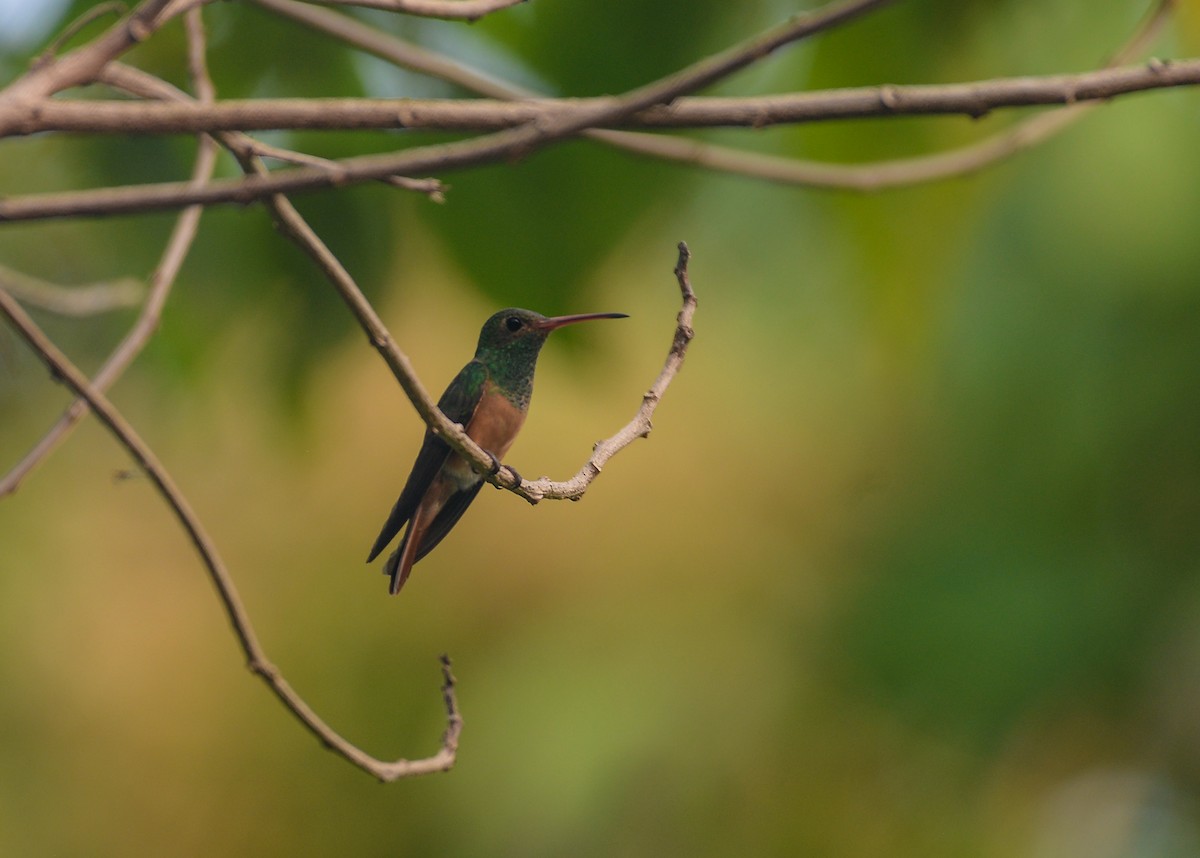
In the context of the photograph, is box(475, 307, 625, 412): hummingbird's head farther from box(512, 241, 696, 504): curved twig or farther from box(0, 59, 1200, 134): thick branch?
box(0, 59, 1200, 134): thick branch

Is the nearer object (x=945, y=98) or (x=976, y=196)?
(x=945, y=98)

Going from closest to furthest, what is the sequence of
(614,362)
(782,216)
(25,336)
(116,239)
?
(25,336)
(614,362)
(116,239)
(782,216)

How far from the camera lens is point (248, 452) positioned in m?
5.38

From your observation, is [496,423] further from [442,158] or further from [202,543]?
[442,158]

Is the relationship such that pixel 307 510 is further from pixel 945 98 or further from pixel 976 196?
pixel 945 98

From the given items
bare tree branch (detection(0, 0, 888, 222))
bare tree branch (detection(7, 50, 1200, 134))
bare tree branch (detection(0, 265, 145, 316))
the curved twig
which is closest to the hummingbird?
the curved twig

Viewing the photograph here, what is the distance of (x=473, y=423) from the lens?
2.23 metres

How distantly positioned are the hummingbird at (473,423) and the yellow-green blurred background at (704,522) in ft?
1.81

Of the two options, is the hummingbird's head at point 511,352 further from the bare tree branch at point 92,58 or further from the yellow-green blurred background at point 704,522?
the bare tree branch at point 92,58

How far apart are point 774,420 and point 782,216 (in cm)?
243

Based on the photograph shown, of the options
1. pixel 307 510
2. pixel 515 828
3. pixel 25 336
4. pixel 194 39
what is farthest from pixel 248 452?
pixel 25 336

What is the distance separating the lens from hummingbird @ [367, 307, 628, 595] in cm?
163

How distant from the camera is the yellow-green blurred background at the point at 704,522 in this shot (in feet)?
10.3

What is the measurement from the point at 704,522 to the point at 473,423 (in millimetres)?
5020
